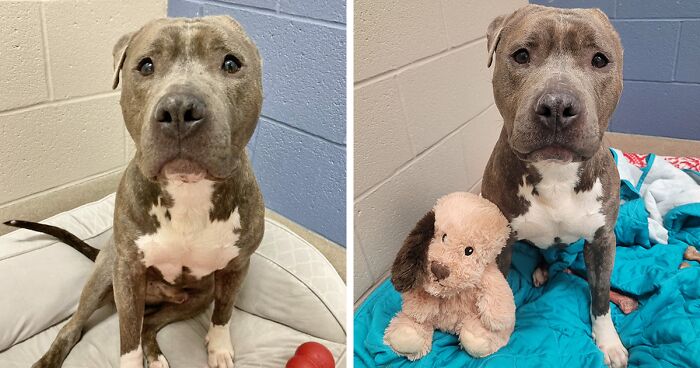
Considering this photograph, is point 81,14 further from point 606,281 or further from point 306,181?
point 606,281

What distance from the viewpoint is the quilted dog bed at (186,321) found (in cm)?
172

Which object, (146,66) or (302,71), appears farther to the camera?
(302,71)

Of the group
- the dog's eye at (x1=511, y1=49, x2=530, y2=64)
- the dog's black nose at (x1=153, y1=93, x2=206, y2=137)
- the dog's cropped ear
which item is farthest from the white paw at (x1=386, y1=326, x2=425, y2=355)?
the dog's black nose at (x1=153, y1=93, x2=206, y2=137)

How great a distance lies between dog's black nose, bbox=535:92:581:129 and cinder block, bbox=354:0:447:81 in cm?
60

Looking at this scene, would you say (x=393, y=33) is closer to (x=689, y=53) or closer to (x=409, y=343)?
(x=409, y=343)

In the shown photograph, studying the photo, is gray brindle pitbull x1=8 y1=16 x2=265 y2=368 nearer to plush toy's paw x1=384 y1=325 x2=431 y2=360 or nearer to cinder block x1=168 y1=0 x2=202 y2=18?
plush toy's paw x1=384 y1=325 x2=431 y2=360

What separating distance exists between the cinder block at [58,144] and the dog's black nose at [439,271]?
137 centimetres

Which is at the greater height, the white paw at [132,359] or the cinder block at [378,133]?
the cinder block at [378,133]

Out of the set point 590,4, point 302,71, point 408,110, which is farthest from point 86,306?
point 590,4

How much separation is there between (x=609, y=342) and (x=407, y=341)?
2.08 ft

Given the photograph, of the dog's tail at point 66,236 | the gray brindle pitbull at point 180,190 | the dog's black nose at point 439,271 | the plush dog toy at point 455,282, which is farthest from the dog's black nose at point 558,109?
the dog's tail at point 66,236

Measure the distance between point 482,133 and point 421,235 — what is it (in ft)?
3.49

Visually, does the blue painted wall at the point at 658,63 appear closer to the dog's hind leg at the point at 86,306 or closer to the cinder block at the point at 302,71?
the cinder block at the point at 302,71

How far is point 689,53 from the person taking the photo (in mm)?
2941
